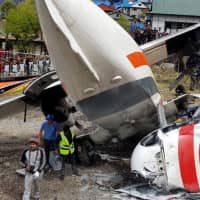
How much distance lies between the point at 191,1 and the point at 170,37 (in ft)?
153

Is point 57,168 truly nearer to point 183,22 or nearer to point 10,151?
point 10,151

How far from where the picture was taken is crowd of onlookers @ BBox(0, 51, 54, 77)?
25.7 metres

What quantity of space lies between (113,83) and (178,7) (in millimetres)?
50046

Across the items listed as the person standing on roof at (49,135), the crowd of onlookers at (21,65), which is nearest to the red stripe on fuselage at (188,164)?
the person standing on roof at (49,135)

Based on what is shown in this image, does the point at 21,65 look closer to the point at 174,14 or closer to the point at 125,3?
the point at 174,14

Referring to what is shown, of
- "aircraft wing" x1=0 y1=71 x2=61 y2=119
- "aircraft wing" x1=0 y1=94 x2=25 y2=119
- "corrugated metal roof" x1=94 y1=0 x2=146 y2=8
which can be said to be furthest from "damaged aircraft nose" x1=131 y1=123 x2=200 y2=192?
"corrugated metal roof" x1=94 y1=0 x2=146 y2=8

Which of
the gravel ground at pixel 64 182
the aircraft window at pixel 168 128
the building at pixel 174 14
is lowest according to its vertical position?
the gravel ground at pixel 64 182

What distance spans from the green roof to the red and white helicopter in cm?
4766

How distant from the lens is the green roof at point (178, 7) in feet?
194

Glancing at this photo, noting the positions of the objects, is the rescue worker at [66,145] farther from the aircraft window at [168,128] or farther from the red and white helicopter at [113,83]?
the aircraft window at [168,128]

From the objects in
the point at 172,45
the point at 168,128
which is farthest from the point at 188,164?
the point at 172,45

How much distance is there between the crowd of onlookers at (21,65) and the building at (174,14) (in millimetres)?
32951

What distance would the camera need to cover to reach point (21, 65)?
26.6 metres

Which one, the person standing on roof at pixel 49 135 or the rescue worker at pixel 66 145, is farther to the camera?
the person standing on roof at pixel 49 135
